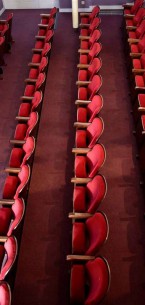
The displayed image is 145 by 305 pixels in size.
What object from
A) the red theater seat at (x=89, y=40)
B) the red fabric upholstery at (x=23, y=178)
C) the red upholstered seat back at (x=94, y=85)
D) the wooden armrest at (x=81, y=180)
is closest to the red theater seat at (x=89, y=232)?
the wooden armrest at (x=81, y=180)

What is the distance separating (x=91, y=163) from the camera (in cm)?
129

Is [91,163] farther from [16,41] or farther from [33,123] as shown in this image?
[16,41]

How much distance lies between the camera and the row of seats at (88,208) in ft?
2.93

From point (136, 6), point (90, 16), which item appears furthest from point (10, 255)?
point (136, 6)

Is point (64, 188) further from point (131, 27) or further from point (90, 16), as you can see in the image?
point (90, 16)

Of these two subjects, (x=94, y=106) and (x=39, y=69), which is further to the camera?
(x=39, y=69)

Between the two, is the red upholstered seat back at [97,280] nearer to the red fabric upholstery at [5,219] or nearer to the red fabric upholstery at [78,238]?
the red fabric upholstery at [78,238]

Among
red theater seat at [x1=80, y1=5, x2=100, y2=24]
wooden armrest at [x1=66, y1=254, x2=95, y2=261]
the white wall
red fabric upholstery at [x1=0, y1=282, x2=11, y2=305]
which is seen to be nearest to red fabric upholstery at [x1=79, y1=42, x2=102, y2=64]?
red theater seat at [x1=80, y1=5, x2=100, y2=24]

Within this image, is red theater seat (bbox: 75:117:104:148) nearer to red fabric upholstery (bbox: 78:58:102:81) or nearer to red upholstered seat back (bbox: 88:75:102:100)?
red upholstered seat back (bbox: 88:75:102:100)

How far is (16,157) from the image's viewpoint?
1.40 m

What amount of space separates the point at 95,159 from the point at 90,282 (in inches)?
22.6

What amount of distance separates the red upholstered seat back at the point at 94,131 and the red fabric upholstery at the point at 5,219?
1.90 feet

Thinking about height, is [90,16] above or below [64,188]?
above

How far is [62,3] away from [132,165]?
117 inches
